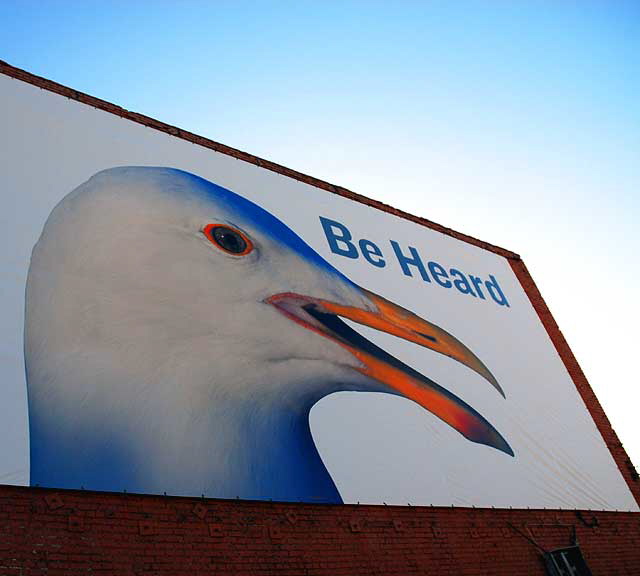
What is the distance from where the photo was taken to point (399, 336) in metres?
8.58

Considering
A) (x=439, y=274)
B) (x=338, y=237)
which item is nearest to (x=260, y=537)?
(x=338, y=237)

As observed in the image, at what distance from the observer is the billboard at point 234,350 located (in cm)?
555

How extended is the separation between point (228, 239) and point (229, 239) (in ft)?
0.05

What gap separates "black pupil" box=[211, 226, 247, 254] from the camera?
7.53 metres

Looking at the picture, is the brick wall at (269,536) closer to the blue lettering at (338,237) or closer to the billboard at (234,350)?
the billboard at (234,350)

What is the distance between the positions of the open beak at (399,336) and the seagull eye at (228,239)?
0.71 meters

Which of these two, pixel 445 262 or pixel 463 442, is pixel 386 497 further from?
pixel 445 262

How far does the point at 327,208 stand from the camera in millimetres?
9914

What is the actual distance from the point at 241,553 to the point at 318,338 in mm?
2574

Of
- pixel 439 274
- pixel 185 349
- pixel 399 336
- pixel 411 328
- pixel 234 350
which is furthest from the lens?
pixel 439 274

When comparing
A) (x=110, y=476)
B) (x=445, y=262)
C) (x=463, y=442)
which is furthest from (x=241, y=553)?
(x=445, y=262)

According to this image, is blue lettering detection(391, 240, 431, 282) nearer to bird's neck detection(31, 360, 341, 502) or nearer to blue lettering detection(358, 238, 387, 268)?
blue lettering detection(358, 238, 387, 268)

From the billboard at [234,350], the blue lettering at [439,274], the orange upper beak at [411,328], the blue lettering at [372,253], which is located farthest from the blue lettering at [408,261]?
the orange upper beak at [411,328]

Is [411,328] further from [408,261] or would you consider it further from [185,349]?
[185,349]
